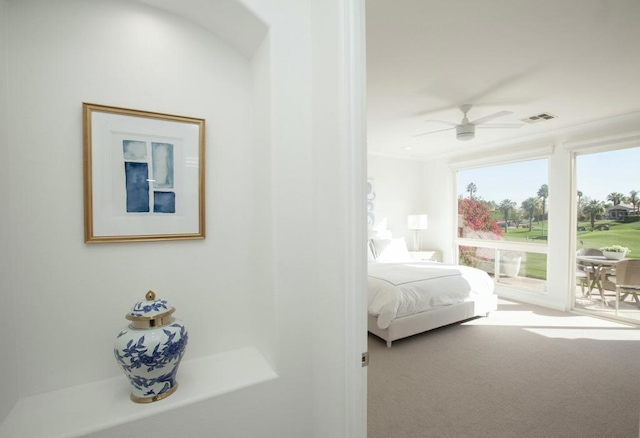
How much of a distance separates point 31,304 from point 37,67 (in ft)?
3.02

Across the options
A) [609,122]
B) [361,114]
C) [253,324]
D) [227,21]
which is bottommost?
[253,324]

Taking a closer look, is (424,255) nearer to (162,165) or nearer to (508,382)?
(508,382)

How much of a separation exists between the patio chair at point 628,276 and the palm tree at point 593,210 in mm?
643

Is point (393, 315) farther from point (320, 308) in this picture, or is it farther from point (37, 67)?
point (37, 67)

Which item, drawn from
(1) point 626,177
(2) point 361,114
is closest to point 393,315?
(2) point 361,114

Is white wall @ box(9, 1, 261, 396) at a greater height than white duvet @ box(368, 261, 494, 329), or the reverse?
white wall @ box(9, 1, 261, 396)

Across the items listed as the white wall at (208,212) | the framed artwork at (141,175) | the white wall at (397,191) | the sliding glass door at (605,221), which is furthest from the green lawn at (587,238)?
the framed artwork at (141,175)

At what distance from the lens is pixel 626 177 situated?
382 centimetres

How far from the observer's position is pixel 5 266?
1.06 m

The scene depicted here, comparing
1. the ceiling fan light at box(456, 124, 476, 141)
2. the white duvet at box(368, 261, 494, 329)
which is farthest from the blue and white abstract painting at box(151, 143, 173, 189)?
the ceiling fan light at box(456, 124, 476, 141)

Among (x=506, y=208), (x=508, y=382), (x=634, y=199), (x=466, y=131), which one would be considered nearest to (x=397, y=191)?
(x=506, y=208)

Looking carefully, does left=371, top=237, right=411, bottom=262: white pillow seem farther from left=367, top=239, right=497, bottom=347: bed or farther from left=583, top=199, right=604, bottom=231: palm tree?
left=583, top=199, right=604, bottom=231: palm tree

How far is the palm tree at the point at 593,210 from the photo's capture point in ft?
13.4

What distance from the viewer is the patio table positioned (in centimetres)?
411
